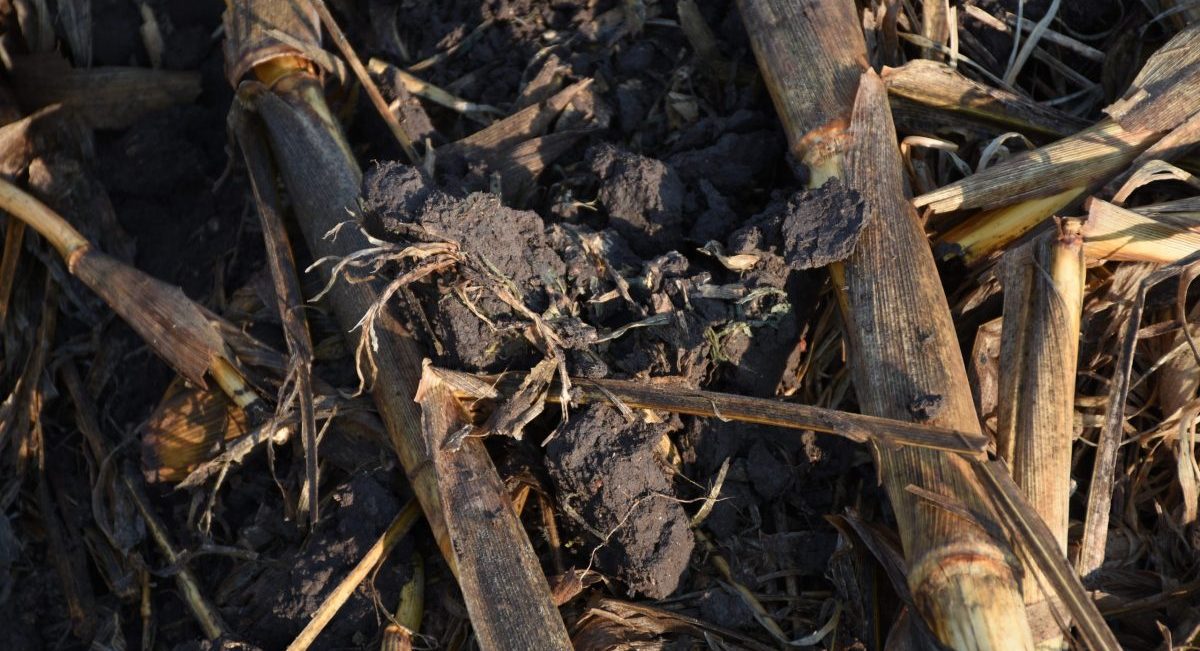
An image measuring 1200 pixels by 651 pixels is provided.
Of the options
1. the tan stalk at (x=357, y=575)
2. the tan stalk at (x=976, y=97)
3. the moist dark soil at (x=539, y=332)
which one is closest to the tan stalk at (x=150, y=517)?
the moist dark soil at (x=539, y=332)

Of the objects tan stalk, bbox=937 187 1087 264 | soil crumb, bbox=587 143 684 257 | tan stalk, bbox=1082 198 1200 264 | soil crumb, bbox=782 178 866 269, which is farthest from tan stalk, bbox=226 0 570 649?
tan stalk, bbox=1082 198 1200 264

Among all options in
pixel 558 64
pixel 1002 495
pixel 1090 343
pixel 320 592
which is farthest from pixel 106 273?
pixel 1090 343

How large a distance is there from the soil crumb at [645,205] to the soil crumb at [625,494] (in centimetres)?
46

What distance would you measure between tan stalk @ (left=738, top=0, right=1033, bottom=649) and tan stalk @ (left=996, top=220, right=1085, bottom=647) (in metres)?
0.10

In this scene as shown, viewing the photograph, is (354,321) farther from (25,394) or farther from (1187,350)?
(1187,350)

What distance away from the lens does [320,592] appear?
6.93ft

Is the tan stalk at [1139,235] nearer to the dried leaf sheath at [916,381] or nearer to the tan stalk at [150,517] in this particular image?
the dried leaf sheath at [916,381]

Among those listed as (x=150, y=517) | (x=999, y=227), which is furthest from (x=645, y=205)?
(x=150, y=517)

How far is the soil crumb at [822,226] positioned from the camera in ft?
6.87

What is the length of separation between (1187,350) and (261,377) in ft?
7.09

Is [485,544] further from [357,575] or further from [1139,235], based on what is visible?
[1139,235]

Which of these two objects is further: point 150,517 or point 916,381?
point 150,517

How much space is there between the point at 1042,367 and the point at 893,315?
0.30 metres

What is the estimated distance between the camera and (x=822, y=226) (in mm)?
2113
